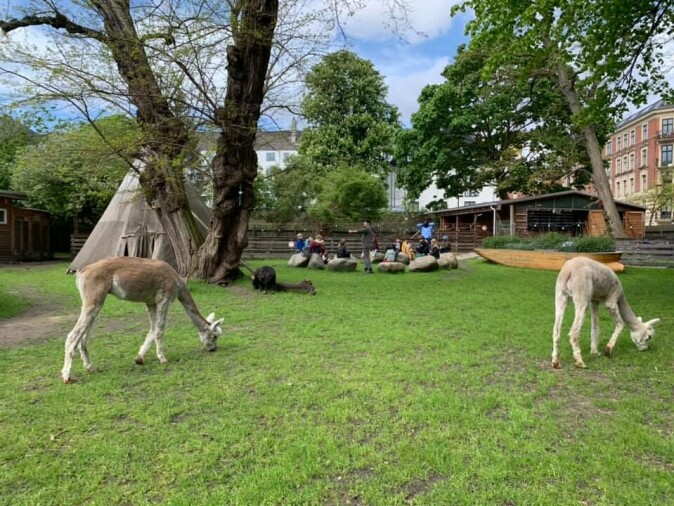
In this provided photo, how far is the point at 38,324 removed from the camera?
8008 millimetres

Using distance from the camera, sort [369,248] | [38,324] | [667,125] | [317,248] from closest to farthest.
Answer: [38,324], [369,248], [317,248], [667,125]

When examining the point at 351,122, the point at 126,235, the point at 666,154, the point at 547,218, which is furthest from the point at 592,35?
the point at 666,154

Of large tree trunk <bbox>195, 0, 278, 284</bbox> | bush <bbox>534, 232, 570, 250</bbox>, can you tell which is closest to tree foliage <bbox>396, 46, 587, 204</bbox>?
bush <bbox>534, 232, 570, 250</bbox>

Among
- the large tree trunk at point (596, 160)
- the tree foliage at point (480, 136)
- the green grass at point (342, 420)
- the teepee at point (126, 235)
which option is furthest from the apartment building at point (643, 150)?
the green grass at point (342, 420)

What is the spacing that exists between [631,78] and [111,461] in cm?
1655

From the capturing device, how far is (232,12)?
11.1m

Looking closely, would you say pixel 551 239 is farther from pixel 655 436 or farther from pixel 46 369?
pixel 46 369

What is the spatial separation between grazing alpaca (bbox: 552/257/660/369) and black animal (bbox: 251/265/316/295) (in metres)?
7.03

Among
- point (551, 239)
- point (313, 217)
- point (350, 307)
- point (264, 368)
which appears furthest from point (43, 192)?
point (551, 239)

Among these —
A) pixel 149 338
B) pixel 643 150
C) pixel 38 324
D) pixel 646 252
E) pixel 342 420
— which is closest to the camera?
pixel 342 420

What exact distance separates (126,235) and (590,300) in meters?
15.6

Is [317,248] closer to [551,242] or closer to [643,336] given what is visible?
[551,242]

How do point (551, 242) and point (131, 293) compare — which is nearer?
point (131, 293)

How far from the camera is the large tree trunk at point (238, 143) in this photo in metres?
11.6
